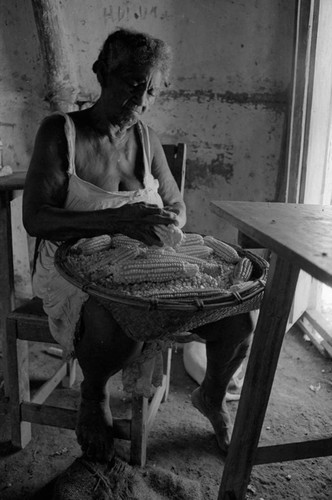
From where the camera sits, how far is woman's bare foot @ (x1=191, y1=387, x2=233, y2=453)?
2.36 m

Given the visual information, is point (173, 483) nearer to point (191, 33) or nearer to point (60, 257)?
point (60, 257)

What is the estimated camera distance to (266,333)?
165 cm

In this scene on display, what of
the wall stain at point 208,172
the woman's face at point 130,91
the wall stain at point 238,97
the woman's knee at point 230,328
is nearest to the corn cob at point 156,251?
the woman's knee at point 230,328

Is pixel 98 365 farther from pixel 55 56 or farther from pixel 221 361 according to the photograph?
pixel 55 56

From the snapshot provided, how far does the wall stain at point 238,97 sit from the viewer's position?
11.0 ft

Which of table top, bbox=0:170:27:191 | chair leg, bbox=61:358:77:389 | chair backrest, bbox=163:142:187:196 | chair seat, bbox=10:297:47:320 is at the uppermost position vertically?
chair backrest, bbox=163:142:187:196

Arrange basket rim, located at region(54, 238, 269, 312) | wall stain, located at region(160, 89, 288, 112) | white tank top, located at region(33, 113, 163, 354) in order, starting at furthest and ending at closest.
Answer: wall stain, located at region(160, 89, 288, 112)
white tank top, located at region(33, 113, 163, 354)
basket rim, located at region(54, 238, 269, 312)

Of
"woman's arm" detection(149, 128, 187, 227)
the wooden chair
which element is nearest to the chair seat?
the wooden chair

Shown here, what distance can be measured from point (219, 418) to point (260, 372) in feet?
2.68

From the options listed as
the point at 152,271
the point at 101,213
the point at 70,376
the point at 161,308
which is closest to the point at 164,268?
the point at 152,271

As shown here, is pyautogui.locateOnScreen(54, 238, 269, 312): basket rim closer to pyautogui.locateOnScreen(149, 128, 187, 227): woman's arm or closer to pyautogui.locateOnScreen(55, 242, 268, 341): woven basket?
pyautogui.locateOnScreen(55, 242, 268, 341): woven basket

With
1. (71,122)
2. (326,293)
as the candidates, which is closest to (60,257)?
(71,122)

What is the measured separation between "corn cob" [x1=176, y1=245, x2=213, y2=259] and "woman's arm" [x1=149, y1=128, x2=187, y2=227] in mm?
457

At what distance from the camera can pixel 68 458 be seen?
2307mm
